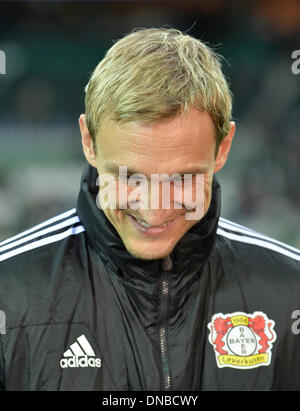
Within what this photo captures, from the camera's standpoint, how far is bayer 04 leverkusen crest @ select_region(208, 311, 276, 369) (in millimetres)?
1446

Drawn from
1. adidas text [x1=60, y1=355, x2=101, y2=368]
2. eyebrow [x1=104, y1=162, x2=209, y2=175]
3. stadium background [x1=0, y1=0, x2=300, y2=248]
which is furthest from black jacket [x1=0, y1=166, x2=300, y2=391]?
stadium background [x1=0, y1=0, x2=300, y2=248]

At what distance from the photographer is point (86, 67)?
5.61m

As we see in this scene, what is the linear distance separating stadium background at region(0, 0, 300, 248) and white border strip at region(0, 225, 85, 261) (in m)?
3.44

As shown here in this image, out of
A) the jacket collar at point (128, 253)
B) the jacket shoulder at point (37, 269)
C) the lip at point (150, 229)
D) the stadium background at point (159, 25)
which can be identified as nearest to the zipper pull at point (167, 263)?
the jacket collar at point (128, 253)

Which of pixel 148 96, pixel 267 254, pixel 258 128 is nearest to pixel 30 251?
pixel 148 96

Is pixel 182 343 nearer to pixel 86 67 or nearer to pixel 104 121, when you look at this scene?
pixel 104 121

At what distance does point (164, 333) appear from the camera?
143 cm

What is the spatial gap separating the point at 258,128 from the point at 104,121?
4.23 metres

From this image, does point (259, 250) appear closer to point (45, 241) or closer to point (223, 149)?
point (223, 149)

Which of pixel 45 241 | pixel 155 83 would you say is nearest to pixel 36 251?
pixel 45 241

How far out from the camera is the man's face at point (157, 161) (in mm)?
1305

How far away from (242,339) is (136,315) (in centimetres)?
28

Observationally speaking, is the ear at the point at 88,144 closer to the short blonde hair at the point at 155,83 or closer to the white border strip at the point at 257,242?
the short blonde hair at the point at 155,83

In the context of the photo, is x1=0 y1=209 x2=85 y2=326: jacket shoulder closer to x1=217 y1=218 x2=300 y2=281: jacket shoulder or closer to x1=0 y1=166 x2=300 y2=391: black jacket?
x1=0 y1=166 x2=300 y2=391: black jacket
